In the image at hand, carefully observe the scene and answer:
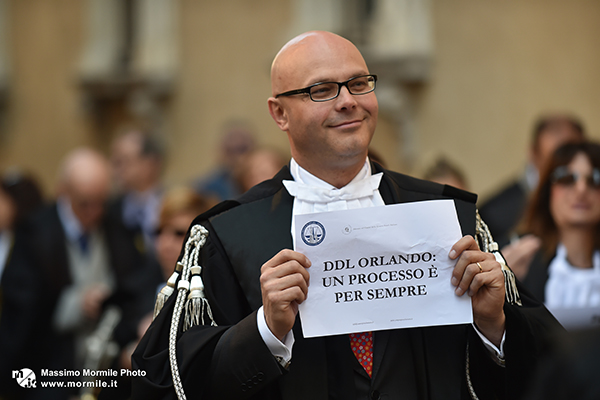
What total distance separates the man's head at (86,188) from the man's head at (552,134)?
3.54 metres

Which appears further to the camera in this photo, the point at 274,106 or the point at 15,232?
the point at 15,232

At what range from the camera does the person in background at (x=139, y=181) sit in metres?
7.24

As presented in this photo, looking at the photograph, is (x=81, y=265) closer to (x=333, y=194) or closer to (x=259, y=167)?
(x=259, y=167)

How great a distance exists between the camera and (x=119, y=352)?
180 inches

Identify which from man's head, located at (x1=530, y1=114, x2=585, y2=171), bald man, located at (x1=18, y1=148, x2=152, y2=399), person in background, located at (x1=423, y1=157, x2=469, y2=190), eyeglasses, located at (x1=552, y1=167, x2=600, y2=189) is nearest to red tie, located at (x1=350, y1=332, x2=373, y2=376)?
eyeglasses, located at (x1=552, y1=167, x2=600, y2=189)

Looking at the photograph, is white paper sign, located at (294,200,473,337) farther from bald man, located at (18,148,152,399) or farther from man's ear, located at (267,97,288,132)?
bald man, located at (18,148,152,399)

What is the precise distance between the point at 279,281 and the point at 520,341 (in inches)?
33.3

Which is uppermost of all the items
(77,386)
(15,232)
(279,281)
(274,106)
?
(274,106)

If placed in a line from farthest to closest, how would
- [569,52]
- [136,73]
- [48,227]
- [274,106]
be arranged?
1. [136,73]
2. [569,52]
3. [48,227]
4. [274,106]

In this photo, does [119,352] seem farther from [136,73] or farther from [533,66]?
[136,73]

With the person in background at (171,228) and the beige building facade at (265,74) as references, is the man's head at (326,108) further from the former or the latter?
the beige building facade at (265,74)

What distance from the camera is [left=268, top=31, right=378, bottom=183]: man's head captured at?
2.68 meters

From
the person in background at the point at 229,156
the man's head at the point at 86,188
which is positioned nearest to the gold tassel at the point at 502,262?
the man's head at the point at 86,188

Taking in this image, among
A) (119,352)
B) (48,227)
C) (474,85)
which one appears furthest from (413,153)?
(119,352)
